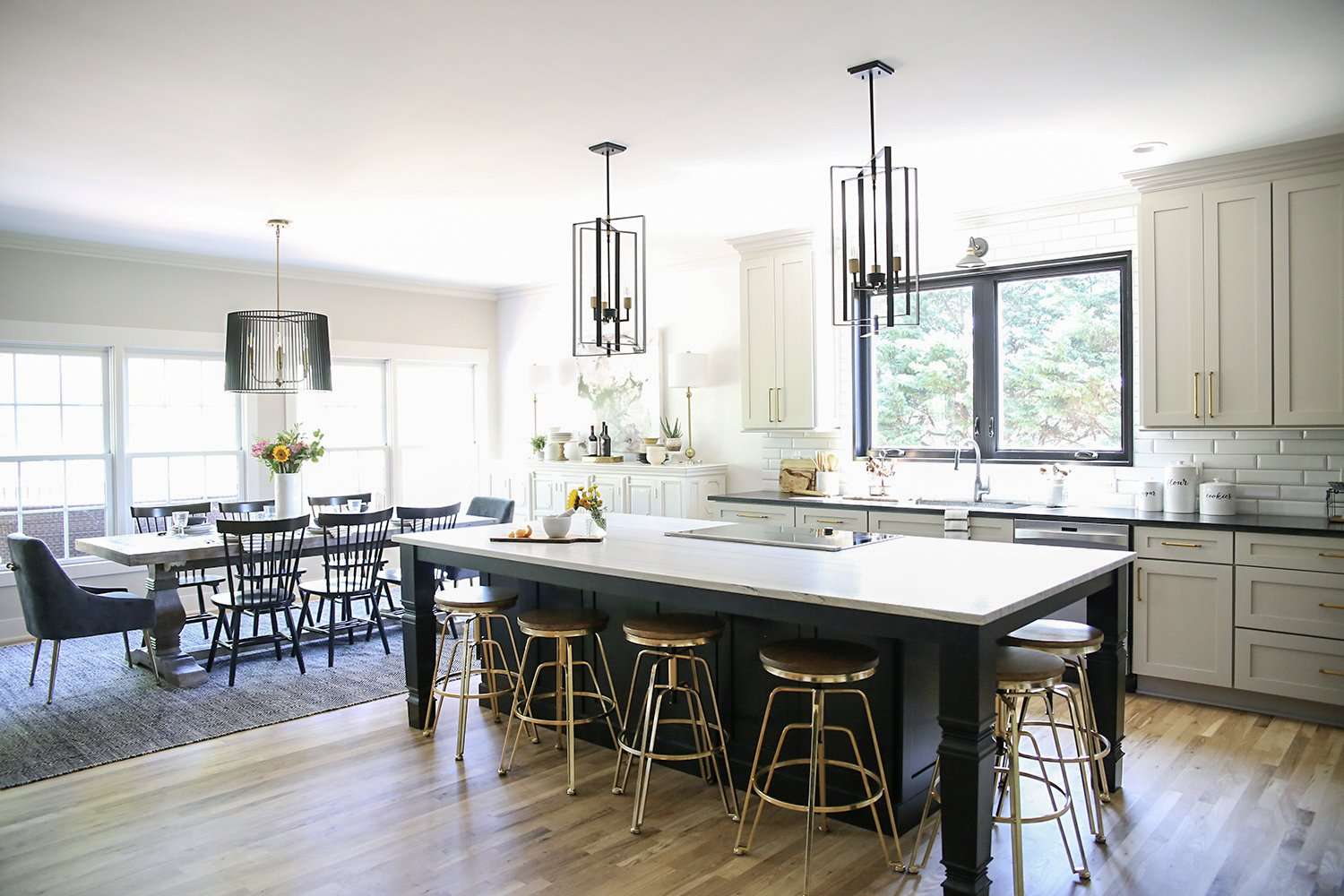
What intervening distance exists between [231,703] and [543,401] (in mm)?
4277

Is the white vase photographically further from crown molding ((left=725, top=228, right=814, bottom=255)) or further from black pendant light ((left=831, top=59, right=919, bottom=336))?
black pendant light ((left=831, top=59, right=919, bottom=336))

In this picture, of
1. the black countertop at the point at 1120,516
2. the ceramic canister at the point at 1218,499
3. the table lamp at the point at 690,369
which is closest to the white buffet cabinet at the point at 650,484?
the table lamp at the point at 690,369

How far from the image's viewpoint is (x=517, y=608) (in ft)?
14.3

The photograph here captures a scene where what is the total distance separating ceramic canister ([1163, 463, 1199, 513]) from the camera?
4.86 meters

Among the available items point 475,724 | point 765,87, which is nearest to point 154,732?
point 475,724

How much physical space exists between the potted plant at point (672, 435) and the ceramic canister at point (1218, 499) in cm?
366

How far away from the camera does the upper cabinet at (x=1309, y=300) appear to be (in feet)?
14.0

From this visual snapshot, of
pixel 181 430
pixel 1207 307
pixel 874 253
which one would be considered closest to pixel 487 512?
pixel 181 430

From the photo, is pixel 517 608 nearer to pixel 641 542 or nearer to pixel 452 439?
pixel 641 542

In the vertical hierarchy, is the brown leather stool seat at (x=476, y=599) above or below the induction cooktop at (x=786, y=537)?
below

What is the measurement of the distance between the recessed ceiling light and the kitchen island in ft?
6.89

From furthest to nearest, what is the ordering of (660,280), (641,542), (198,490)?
(660,280) < (198,490) < (641,542)

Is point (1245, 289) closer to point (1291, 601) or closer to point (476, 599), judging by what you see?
point (1291, 601)

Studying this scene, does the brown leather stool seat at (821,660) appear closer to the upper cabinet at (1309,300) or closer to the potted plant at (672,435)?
the upper cabinet at (1309,300)
